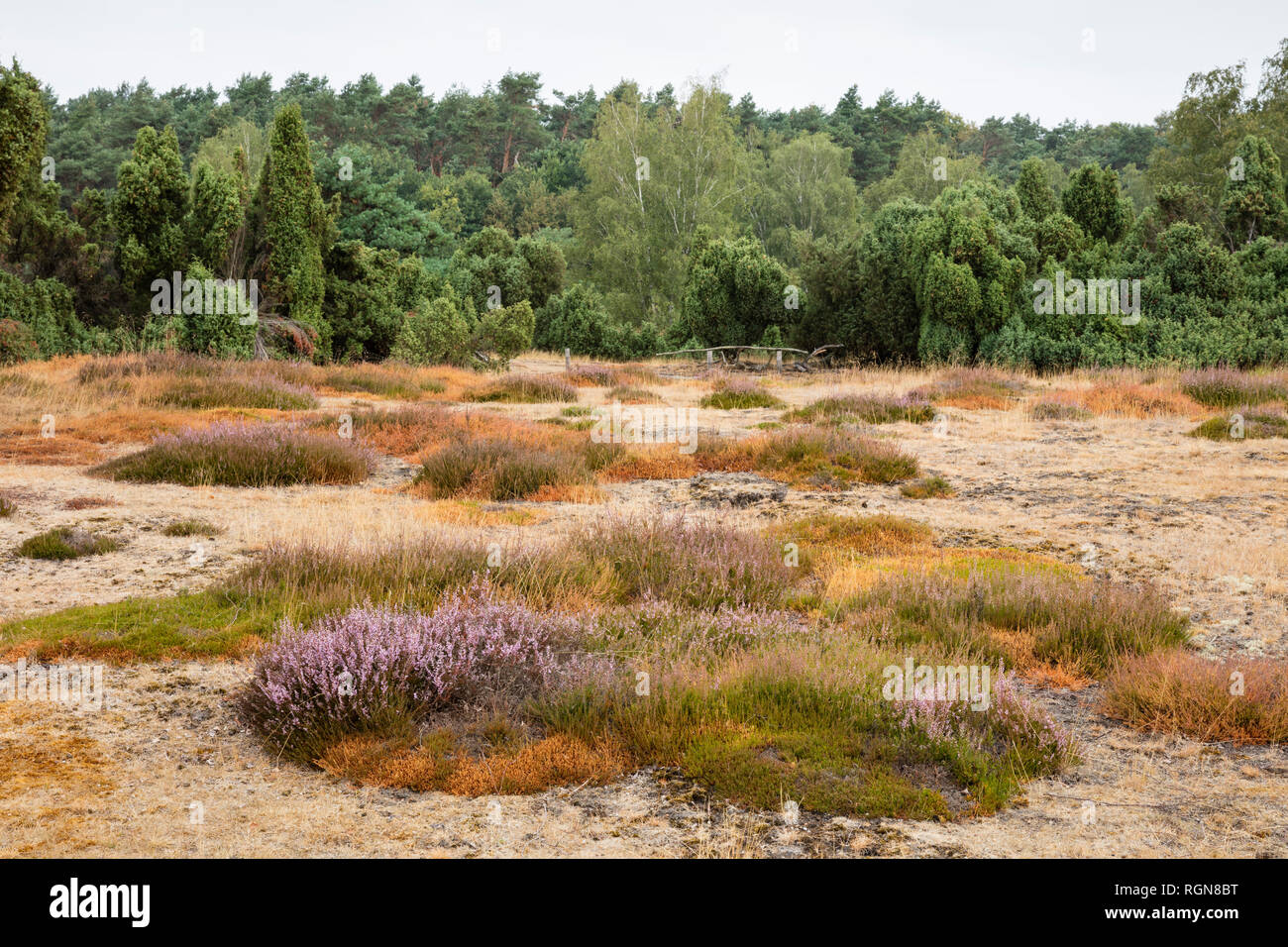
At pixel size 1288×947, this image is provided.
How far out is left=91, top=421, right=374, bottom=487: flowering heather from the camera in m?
11.9

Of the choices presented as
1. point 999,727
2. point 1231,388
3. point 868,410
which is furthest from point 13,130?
point 1231,388

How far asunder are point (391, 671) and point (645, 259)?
4066cm

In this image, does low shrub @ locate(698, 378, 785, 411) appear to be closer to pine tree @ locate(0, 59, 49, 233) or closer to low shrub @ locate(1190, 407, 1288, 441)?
low shrub @ locate(1190, 407, 1288, 441)

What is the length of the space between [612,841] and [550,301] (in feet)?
117

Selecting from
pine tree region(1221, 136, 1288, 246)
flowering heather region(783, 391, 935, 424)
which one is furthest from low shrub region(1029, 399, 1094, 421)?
pine tree region(1221, 136, 1288, 246)

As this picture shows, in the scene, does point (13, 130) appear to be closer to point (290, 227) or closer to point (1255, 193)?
point (290, 227)

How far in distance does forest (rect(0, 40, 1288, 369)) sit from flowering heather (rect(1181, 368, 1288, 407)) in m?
4.51

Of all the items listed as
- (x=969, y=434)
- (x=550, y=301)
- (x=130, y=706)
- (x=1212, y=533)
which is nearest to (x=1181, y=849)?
(x=130, y=706)

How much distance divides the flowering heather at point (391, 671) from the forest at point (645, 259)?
50.2ft

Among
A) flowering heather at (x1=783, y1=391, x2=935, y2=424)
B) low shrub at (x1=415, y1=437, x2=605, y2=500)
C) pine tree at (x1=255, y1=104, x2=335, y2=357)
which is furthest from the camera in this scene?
pine tree at (x1=255, y1=104, x2=335, y2=357)

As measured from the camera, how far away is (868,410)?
61.7ft

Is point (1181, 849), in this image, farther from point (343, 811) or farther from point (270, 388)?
point (270, 388)

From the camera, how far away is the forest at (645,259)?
990 inches

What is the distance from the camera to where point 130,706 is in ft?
17.5
